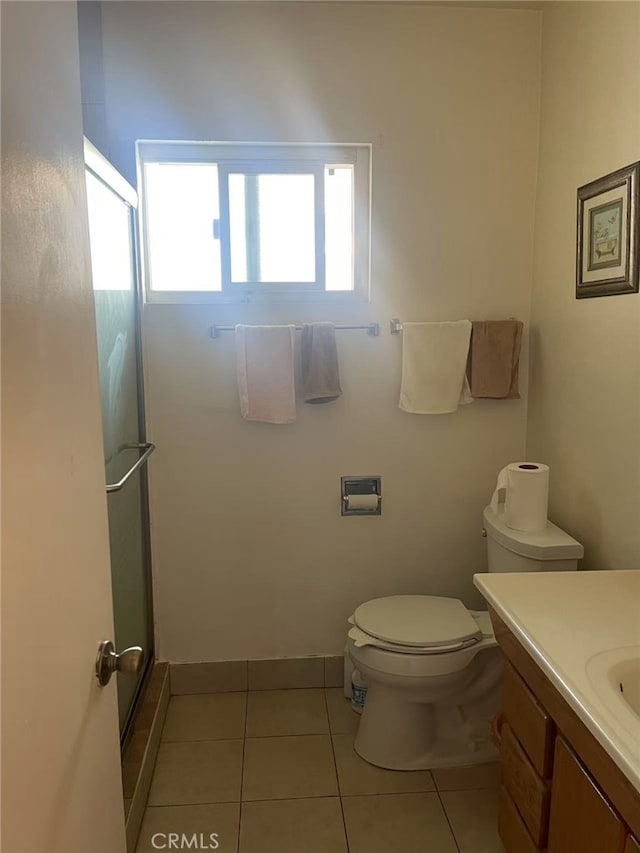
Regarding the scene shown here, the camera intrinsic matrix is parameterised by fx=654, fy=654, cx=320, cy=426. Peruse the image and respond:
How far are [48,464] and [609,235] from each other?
1650 mm

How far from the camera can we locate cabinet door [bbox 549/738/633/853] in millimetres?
1079

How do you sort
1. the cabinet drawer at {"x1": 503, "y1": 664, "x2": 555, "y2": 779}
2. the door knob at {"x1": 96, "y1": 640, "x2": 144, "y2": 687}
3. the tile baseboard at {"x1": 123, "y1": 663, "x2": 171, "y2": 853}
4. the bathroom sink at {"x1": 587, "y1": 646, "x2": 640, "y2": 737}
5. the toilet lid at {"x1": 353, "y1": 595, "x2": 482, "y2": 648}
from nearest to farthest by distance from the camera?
the door knob at {"x1": 96, "y1": 640, "x2": 144, "y2": 687} → the bathroom sink at {"x1": 587, "y1": 646, "x2": 640, "y2": 737} → the cabinet drawer at {"x1": 503, "y1": 664, "x2": 555, "y2": 779} → the tile baseboard at {"x1": 123, "y1": 663, "x2": 171, "y2": 853} → the toilet lid at {"x1": 353, "y1": 595, "x2": 482, "y2": 648}

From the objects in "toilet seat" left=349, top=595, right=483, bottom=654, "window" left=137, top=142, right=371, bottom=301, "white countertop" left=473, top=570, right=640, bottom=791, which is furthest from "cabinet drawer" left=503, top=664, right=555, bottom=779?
"window" left=137, top=142, right=371, bottom=301

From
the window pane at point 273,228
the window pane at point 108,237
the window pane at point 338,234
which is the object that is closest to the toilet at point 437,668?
the window pane at point 338,234

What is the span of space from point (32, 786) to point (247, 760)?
1.59 m

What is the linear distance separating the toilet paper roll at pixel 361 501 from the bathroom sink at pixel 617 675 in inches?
48.9

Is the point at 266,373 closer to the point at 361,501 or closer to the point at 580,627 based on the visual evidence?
the point at 361,501

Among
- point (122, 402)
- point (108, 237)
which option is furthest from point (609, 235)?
point (122, 402)

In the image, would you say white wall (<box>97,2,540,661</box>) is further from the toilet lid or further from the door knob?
the door knob

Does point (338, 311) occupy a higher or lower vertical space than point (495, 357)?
higher

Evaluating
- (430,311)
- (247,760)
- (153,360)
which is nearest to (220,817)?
(247,760)

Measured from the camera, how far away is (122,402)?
6.74 ft

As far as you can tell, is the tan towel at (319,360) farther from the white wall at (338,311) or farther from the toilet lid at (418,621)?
the toilet lid at (418,621)

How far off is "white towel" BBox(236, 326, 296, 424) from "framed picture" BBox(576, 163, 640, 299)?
971 millimetres
